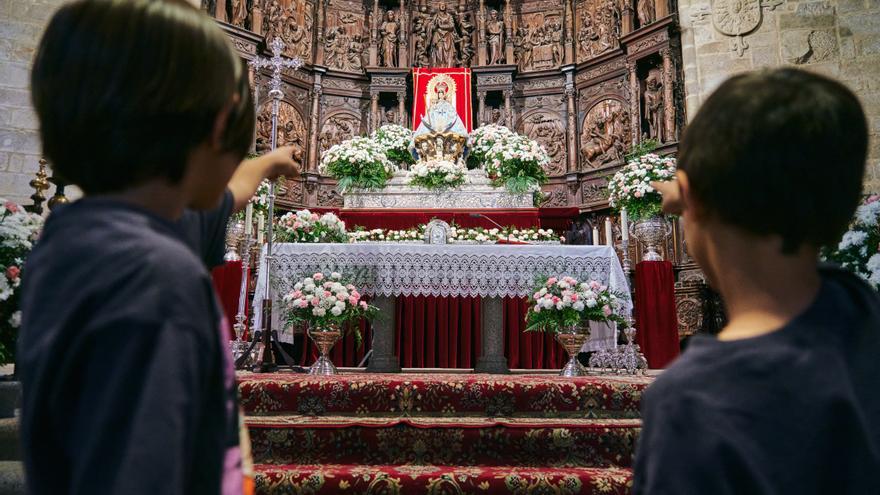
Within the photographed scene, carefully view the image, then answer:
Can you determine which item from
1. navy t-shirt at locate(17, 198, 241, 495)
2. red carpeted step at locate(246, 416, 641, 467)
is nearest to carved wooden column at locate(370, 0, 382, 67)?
red carpeted step at locate(246, 416, 641, 467)

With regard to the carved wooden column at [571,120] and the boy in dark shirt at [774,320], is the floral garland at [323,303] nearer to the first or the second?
the boy in dark shirt at [774,320]

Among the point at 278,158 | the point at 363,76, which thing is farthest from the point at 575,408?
the point at 363,76

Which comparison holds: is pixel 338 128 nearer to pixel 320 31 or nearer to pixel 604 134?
pixel 320 31

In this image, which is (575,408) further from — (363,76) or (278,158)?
(363,76)

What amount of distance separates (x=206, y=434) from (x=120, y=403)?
128 millimetres

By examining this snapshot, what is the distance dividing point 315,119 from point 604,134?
495 centimetres

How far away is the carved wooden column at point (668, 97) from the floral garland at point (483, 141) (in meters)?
2.60

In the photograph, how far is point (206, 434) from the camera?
2.17ft

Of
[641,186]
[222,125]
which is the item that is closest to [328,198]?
[641,186]

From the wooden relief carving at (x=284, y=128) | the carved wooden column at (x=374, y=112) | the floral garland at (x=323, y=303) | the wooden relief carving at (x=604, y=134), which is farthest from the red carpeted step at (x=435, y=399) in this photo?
the carved wooden column at (x=374, y=112)

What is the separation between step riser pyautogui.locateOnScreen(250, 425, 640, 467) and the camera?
9.53ft

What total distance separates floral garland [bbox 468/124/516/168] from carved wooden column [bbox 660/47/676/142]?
8.53 feet

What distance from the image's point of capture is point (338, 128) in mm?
10281

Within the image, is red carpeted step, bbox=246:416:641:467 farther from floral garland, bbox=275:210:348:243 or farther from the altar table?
floral garland, bbox=275:210:348:243
